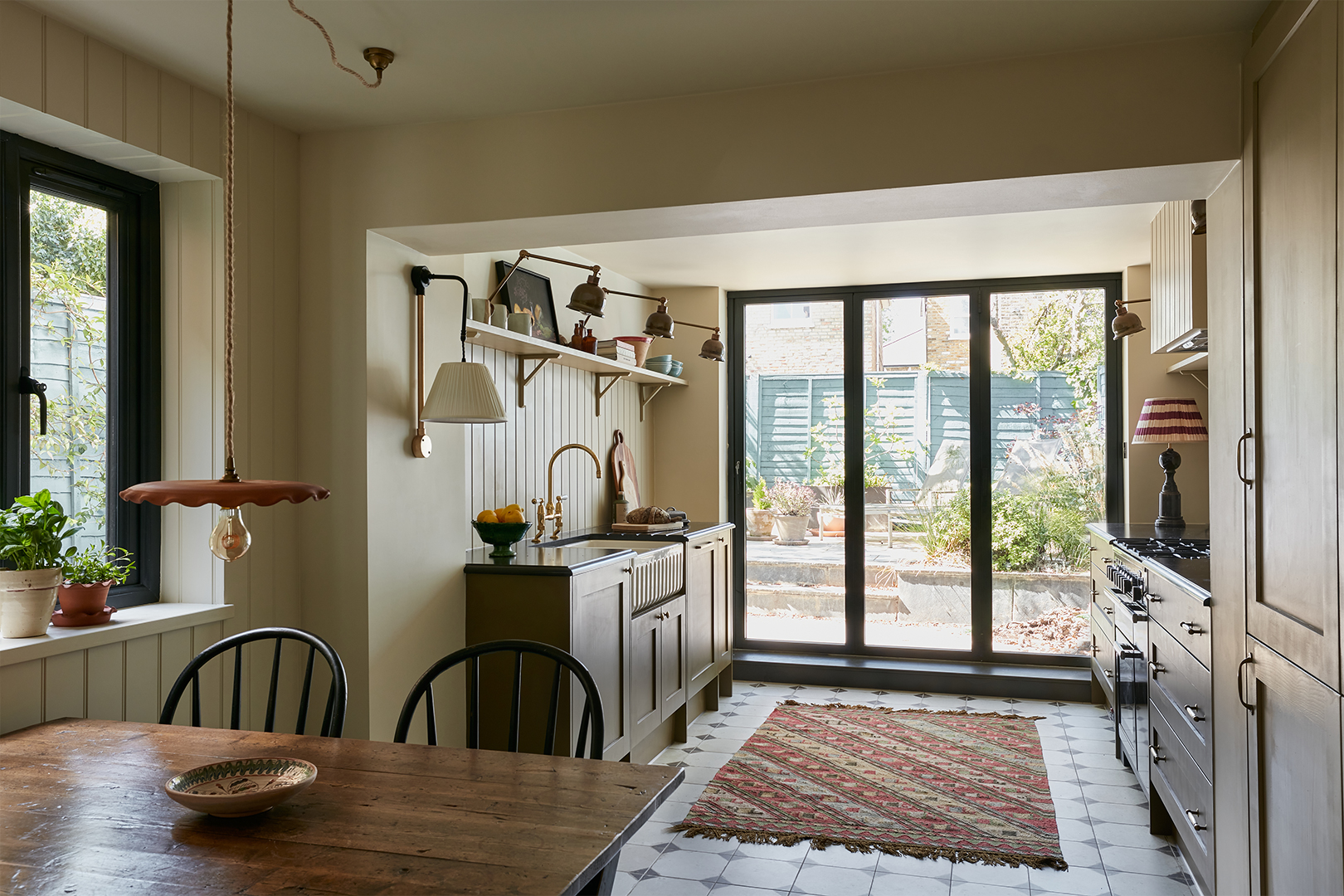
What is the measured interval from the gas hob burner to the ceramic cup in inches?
103

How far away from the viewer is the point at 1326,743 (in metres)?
1.80

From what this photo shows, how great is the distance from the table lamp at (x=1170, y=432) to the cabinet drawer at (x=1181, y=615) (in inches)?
59.0

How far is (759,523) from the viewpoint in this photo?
247 inches

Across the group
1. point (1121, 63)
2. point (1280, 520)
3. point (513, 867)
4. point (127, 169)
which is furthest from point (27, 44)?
point (1280, 520)

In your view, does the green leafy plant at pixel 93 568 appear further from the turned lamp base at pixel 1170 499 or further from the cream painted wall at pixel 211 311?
the turned lamp base at pixel 1170 499

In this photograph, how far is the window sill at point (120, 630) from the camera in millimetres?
2207

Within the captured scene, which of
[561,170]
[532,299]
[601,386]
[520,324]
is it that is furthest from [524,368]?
[561,170]

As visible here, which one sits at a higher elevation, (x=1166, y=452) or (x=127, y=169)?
(x=127, y=169)

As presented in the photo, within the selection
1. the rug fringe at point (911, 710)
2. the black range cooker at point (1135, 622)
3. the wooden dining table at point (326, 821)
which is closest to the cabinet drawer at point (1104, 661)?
the black range cooker at point (1135, 622)

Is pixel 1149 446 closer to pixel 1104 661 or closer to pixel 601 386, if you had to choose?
pixel 1104 661

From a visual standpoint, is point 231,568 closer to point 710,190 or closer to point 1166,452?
point 710,190

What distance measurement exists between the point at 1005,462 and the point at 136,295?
Result: 15.6 ft

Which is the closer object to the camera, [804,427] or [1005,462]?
[1005,462]

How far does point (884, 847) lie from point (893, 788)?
2.05ft
